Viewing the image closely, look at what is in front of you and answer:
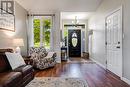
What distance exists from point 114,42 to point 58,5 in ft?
11.3

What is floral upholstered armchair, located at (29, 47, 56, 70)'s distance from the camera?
6.11m

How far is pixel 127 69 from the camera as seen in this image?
166 inches

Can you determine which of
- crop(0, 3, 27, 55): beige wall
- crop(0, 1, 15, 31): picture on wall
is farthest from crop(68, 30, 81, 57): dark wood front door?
crop(0, 1, 15, 31): picture on wall

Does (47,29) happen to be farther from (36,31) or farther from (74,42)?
(74,42)

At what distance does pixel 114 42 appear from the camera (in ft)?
17.3

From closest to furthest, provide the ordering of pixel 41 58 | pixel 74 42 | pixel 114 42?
pixel 114 42 → pixel 41 58 → pixel 74 42

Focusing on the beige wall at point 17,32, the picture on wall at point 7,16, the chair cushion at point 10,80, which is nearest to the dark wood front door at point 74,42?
the beige wall at point 17,32

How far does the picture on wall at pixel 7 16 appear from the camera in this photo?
4.83m

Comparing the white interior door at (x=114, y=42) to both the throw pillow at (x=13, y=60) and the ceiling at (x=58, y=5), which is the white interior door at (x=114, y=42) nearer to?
the ceiling at (x=58, y=5)

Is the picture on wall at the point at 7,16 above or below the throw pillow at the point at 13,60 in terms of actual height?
above

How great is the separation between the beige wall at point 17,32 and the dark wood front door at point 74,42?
15.5ft

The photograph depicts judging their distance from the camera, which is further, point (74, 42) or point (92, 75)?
point (74, 42)

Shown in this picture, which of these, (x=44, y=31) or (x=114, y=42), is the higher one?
(x=44, y=31)

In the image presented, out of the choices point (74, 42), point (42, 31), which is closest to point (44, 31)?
point (42, 31)
